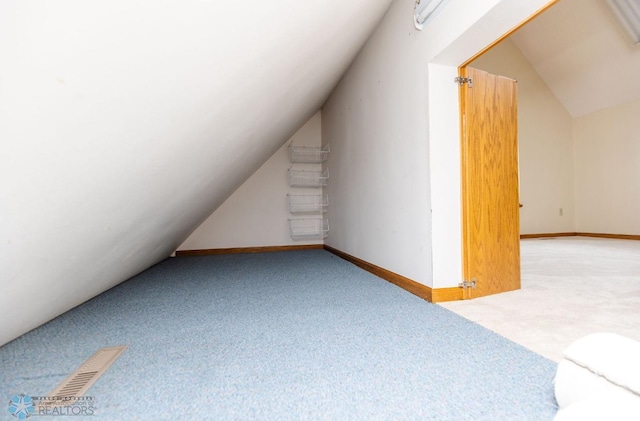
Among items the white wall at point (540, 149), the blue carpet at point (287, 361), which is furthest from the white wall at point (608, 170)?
the blue carpet at point (287, 361)

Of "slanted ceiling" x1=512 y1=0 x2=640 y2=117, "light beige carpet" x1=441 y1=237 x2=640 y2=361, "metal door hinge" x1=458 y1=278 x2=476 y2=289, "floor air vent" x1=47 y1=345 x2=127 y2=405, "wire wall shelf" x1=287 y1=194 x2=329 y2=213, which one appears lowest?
"light beige carpet" x1=441 y1=237 x2=640 y2=361

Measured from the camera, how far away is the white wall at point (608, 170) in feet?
16.1

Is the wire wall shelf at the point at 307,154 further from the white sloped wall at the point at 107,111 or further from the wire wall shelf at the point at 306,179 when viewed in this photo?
the white sloped wall at the point at 107,111

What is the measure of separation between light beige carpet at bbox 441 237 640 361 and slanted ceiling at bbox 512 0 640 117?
3.88 meters

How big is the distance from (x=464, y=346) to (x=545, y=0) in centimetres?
140

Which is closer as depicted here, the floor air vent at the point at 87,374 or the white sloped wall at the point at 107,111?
the white sloped wall at the point at 107,111

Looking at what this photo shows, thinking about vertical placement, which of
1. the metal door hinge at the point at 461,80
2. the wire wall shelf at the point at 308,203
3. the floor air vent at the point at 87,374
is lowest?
the floor air vent at the point at 87,374

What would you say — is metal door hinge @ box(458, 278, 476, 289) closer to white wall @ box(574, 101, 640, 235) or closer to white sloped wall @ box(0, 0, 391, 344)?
white sloped wall @ box(0, 0, 391, 344)

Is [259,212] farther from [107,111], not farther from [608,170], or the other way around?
[608,170]

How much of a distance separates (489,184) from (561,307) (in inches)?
30.3

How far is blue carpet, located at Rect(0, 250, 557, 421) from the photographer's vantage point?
788mm

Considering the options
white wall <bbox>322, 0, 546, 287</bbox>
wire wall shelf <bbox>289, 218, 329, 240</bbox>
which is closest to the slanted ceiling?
white wall <bbox>322, 0, 546, 287</bbox>

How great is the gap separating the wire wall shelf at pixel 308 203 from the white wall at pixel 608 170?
4.96m

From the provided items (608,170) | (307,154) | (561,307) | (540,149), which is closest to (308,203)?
(307,154)
